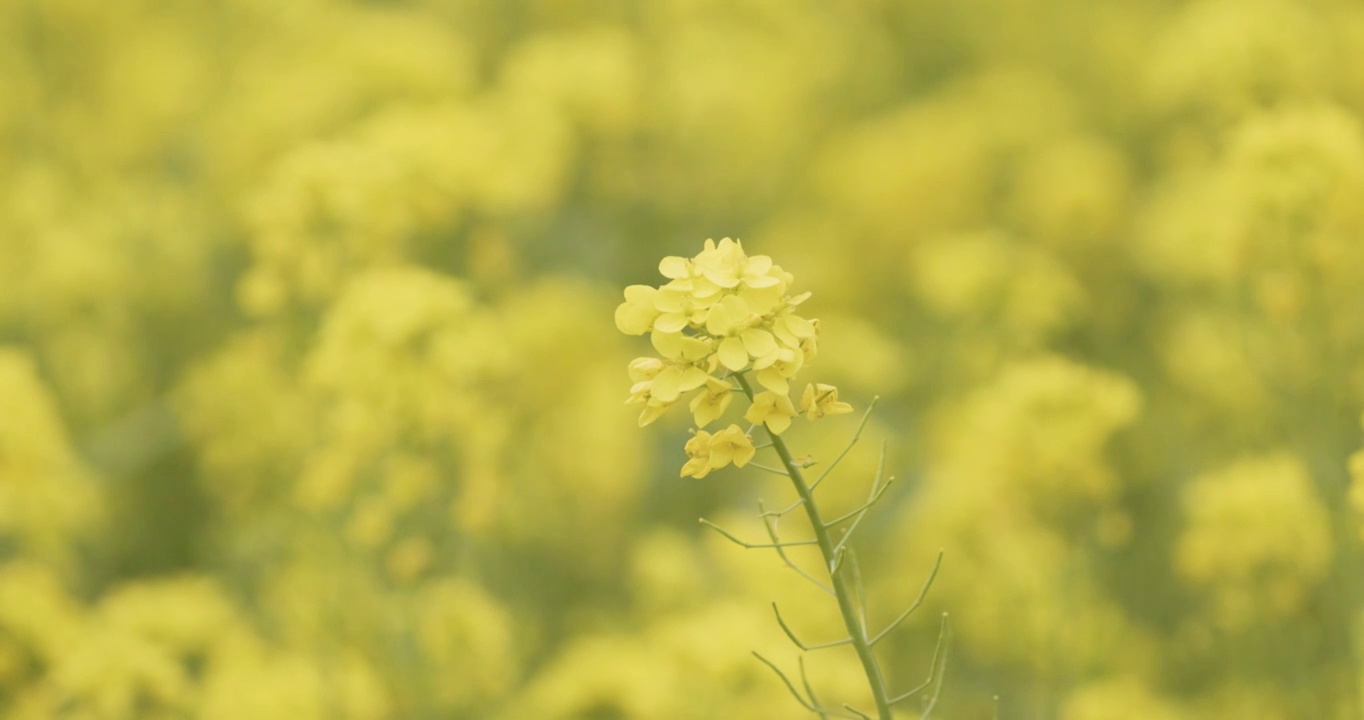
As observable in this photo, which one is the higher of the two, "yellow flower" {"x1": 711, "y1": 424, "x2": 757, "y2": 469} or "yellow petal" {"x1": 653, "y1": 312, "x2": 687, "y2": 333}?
"yellow petal" {"x1": 653, "y1": 312, "x2": 687, "y2": 333}

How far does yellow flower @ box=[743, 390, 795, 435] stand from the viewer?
1.64 meters

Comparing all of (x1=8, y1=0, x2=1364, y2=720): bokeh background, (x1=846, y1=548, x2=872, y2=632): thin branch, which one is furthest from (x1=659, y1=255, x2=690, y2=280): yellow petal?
(x1=8, y1=0, x2=1364, y2=720): bokeh background

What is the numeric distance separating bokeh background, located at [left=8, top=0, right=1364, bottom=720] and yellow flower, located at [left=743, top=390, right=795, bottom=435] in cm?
129

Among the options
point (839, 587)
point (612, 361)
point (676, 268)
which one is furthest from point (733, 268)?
point (612, 361)

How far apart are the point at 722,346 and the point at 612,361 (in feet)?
10.7

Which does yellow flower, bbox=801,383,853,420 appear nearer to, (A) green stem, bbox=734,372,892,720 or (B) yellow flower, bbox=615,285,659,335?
(A) green stem, bbox=734,372,892,720

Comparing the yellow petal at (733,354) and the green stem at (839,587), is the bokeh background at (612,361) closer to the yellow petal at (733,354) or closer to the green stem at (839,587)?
the green stem at (839,587)

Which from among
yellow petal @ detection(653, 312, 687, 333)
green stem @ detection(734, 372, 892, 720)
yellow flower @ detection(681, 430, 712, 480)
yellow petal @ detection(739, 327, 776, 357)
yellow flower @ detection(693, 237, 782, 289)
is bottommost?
green stem @ detection(734, 372, 892, 720)

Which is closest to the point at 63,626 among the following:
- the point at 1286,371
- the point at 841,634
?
the point at 841,634

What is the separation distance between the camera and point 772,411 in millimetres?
1659

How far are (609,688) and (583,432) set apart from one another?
1.36m

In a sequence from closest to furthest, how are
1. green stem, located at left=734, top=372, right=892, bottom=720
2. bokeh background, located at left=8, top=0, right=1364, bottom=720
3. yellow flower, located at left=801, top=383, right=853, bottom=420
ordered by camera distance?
green stem, located at left=734, top=372, right=892, bottom=720 → yellow flower, located at left=801, top=383, right=853, bottom=420 → bokeh background, located at left=8, top=0, right=1364, bottom=720

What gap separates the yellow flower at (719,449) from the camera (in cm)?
169

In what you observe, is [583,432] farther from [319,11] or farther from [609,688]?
[319,11]
